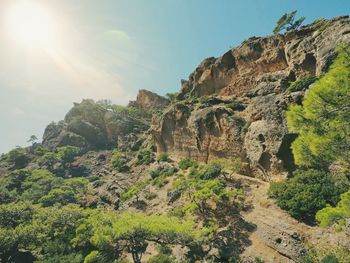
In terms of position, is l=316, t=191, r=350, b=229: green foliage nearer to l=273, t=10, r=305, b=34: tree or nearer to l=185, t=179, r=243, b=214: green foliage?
l=185, t=179, r=243, b=214: green foliage

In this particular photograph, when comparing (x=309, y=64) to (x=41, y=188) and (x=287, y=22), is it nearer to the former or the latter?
(x=287, y=22)

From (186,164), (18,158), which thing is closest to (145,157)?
(186,164)

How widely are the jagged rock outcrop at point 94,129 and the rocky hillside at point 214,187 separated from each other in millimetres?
14978

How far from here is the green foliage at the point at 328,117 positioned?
42.0 ft

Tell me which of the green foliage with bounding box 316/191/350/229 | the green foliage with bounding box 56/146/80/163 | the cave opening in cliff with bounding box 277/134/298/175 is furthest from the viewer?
the green foliage with bounding box 56/146/80/163

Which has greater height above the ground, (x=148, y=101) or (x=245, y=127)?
(x=148, y=101)

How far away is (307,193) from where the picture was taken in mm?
27953

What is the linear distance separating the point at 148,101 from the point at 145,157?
2085 inches

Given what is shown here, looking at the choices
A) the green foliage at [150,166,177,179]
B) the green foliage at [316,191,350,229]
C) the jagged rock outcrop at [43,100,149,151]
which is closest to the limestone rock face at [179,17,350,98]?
the green foliage at [150,166,177,179]

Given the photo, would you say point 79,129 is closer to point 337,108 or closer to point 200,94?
point 200,94

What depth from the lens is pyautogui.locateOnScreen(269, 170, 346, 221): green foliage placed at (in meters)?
27.3

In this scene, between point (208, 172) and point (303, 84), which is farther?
point (208, 172)

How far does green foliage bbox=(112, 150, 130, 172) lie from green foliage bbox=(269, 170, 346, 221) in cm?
3881

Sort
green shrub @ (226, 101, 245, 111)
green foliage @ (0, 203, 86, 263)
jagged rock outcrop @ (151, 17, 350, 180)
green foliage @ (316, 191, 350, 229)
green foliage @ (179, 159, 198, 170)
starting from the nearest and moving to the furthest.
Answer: green foliage @ (316, 191, 350, 229) → green foliage @ (0, 203, 86, 263) → jagged rock outcrop @ (151, 17, 350, 180) → green shrub @ (226, 101, 245, 111) → green foliage @ (179, 159, 198, 170)
